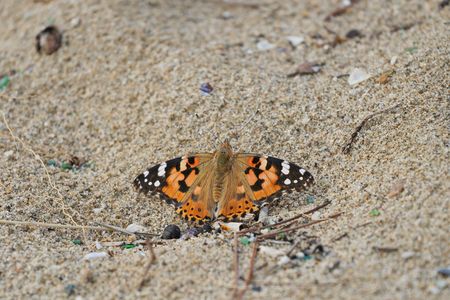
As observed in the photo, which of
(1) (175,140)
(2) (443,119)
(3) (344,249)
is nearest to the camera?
(3) (344,249)

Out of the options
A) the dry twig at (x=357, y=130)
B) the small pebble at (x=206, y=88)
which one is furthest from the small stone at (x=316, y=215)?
the small pebble at (x=206, y=88)

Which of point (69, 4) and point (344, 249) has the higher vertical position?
point (69, 4)

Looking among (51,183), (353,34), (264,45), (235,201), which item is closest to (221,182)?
(235,201)

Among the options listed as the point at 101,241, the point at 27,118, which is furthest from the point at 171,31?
the point at 101,241

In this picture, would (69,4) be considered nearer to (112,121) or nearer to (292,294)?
(112,121)

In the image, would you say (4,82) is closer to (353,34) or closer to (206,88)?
(206,88)

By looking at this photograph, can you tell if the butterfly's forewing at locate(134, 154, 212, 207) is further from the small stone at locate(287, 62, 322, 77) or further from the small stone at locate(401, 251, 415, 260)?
the small stone at locate(401, 251, 415, 260)

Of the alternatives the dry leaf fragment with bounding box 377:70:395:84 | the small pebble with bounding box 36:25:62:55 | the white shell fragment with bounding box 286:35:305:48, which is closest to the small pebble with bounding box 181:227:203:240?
the dry leaf fragment with bounding box 377:70:395:84
